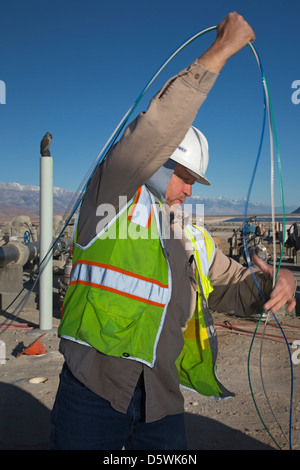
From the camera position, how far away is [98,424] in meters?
1.78

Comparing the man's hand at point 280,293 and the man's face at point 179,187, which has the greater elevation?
the man's face at point 179,187

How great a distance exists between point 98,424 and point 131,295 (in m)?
0.55

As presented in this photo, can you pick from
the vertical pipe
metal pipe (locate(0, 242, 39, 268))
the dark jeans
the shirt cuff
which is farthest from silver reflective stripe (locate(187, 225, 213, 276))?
metal pipe (locate(0, 242, 39, 268))

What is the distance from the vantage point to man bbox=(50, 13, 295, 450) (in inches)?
61.7

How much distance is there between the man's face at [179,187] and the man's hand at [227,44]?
0.76 meters

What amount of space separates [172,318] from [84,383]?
0.47m

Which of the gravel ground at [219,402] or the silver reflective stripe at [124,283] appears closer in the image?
the silver reflective stripe at [124,283]

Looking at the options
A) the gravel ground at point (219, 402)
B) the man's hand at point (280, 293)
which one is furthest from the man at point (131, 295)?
the gravel ground at point (219, 402)

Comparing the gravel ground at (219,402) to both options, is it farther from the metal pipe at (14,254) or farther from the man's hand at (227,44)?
the metal pipe at (14,254)

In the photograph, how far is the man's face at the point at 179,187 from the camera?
2.23 metres

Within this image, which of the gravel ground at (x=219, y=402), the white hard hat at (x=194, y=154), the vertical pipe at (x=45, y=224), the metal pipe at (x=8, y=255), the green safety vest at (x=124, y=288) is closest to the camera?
the green safety vest at (x=124, y=288)

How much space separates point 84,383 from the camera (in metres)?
1.75
